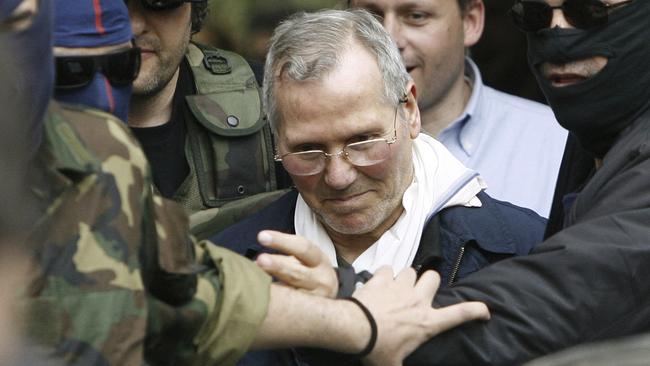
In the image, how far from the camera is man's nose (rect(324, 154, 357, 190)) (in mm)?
3883

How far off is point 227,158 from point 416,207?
3.12 feet

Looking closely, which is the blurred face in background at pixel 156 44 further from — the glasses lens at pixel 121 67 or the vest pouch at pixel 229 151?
the glasses lens at pixel 121 67

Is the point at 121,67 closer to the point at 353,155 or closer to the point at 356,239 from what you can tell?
the point at 353,155

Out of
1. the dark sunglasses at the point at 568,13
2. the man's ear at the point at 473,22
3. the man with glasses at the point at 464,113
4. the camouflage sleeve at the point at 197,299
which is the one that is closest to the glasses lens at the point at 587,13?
the dark sunglasses at the point at 568,13

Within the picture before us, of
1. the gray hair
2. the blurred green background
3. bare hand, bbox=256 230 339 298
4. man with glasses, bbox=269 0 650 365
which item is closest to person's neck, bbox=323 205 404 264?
the gray hair

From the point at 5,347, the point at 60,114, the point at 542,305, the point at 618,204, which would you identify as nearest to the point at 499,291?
the point at 542,305

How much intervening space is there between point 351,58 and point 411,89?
23cm

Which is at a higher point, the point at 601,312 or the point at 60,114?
the point at 60,114

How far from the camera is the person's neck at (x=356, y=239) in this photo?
400 centimetres

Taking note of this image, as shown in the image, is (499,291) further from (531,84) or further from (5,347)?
(531,84)

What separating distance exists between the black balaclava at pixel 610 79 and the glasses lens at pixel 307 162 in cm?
73

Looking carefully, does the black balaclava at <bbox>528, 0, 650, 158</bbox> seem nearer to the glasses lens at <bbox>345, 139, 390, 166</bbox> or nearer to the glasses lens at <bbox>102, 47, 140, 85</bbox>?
the glasses lens at <bbox>345, 139, 390, 166</bbox>

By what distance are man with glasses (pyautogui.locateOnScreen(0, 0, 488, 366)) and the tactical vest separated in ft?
4.67

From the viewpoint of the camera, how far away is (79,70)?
3.86m
